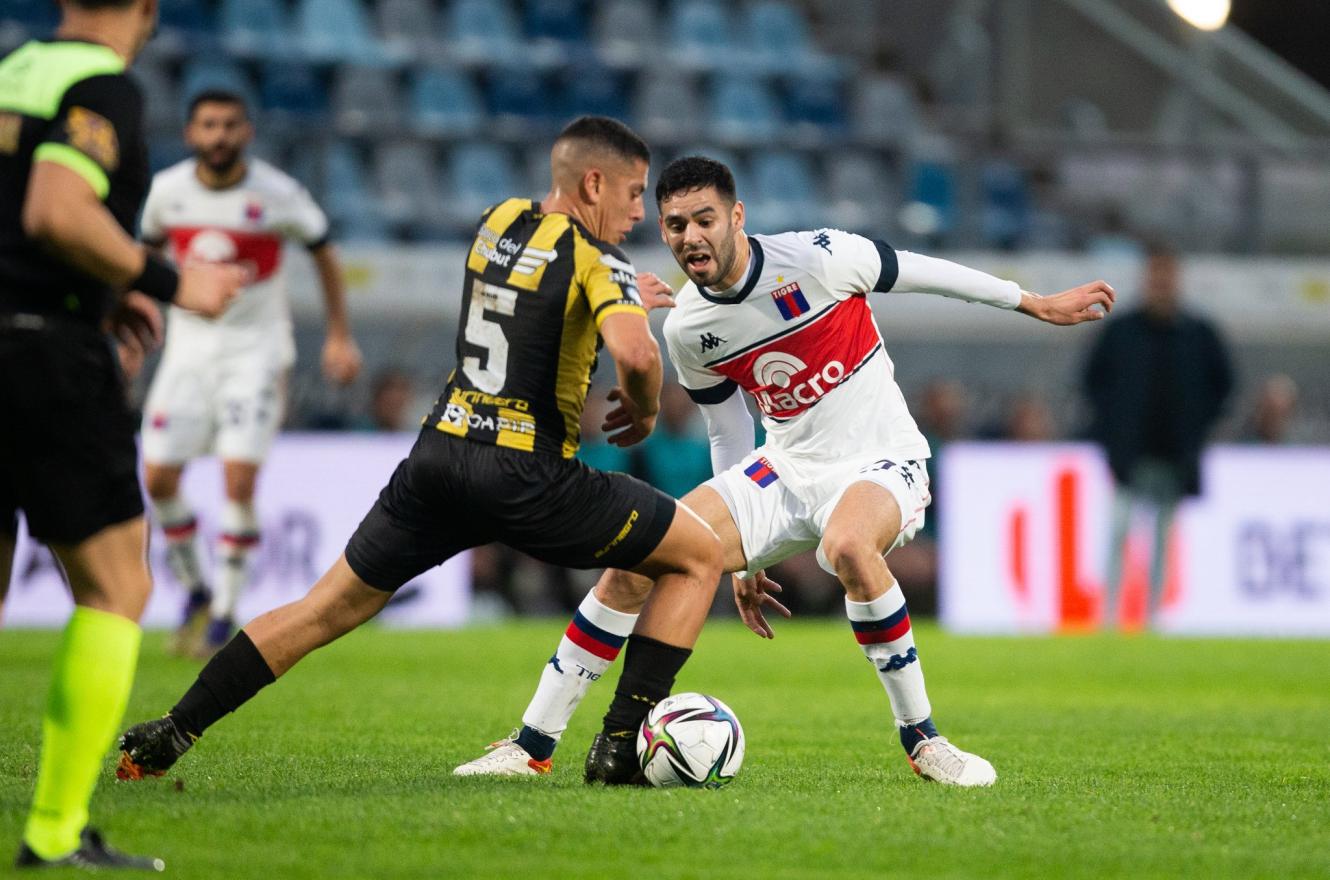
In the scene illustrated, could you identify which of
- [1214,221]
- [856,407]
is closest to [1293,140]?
[1214,221]

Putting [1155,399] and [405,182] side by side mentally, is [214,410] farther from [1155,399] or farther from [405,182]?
[405,182]

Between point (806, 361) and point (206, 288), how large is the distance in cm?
270

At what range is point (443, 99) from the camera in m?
18.4

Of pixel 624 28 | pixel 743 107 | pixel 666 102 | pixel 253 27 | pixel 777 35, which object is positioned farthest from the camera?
pixel 777 35

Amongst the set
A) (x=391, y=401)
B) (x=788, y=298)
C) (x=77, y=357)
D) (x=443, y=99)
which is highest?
(x=443, y=99)

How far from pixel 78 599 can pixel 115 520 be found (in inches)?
8.0

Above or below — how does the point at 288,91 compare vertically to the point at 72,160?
above

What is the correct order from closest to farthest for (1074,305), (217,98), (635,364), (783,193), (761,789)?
(635,364), (761,789), (1074,305), (217,98), (783,193)

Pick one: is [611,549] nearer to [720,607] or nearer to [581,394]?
[581,394]

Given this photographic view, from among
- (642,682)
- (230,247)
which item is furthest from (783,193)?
(642,682)

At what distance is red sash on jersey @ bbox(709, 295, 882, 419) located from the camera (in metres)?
6.30

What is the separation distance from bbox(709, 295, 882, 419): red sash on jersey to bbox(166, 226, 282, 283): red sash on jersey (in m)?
4.39

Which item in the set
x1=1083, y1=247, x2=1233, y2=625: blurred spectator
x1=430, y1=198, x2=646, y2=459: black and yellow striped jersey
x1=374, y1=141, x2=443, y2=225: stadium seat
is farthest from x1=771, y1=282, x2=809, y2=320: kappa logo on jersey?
x1=374, y1=141, x2=443, y2=225: stadium seat

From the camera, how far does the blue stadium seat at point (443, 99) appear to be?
18234mm
